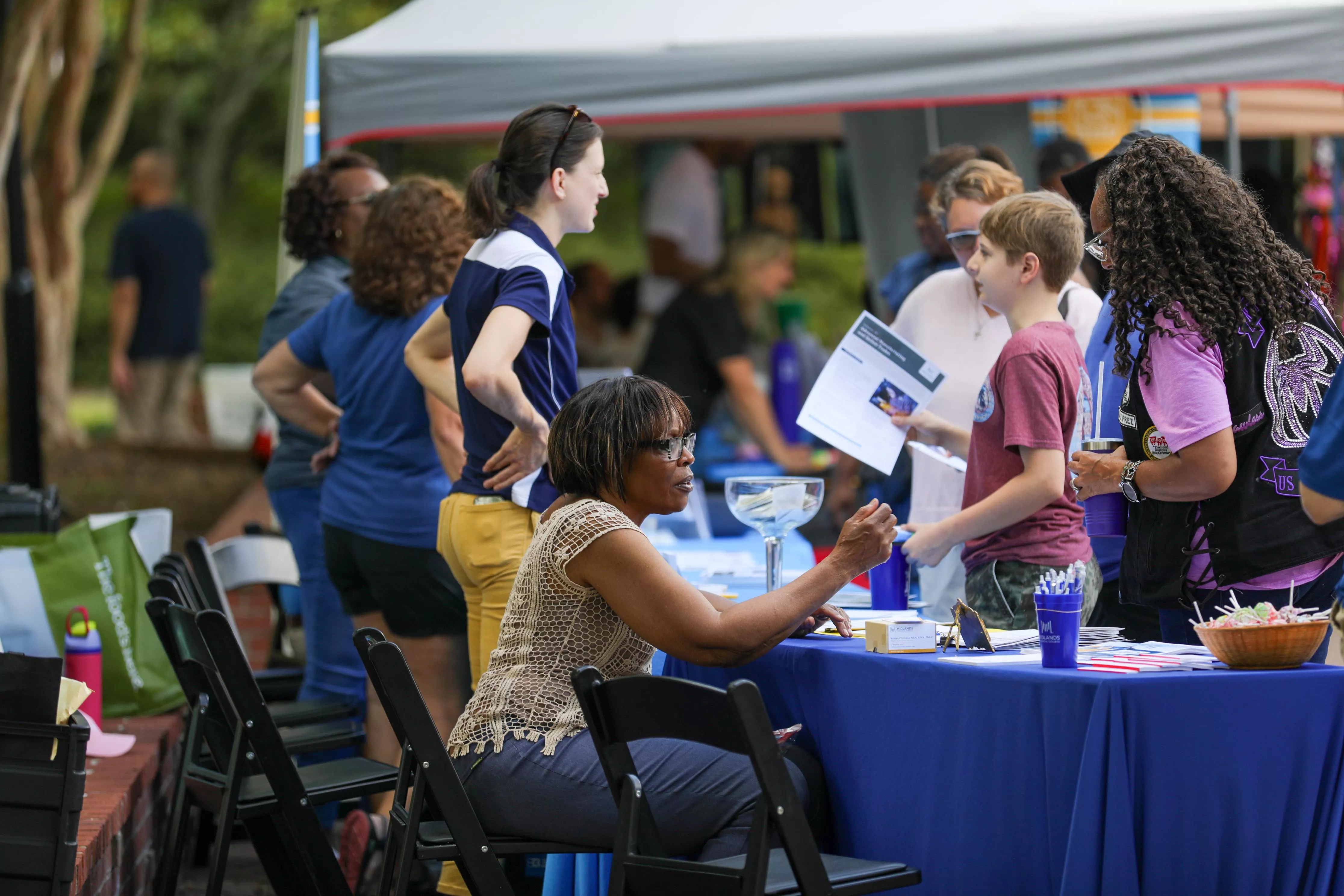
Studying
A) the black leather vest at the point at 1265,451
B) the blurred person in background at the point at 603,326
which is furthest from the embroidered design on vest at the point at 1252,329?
the blurred person in background at the point at 603,326

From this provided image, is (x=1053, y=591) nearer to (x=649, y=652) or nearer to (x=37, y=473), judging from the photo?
(x=649, y=652)

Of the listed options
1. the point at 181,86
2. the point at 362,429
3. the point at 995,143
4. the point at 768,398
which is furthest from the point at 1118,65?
the point at 181,86

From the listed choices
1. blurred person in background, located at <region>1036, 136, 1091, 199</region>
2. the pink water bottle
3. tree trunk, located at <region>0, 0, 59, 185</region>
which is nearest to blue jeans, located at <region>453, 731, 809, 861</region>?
the pink water bottle

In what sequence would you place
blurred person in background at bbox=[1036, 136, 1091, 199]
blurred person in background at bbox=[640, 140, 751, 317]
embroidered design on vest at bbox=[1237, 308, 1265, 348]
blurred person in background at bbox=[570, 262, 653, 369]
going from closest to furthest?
embroidered design on vest at bbox=[1237, 308, 1265, 348]
blurred person in background at bbox=[1036, 136, 1091, 199]
blurred person in background at bbox=[570, 262, 653, 369]
blurred person in background at bbox=[640, 140, 751, 317]

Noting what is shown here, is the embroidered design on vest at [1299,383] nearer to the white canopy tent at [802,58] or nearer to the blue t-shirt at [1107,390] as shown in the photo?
the blue t-shirt at [1107,390]

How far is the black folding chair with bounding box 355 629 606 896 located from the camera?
2.59m

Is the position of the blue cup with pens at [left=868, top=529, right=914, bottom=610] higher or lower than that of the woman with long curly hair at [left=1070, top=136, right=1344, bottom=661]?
lower

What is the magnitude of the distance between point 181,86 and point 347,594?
15676 millimetres

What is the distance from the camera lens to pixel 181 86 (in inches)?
713

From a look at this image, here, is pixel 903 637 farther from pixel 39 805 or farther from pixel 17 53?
pixel 17 53

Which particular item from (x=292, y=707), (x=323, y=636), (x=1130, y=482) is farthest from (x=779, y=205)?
(x=1130, y=482)

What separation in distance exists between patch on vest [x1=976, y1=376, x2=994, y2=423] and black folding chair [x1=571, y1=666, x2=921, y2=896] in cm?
97

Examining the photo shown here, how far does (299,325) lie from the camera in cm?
446

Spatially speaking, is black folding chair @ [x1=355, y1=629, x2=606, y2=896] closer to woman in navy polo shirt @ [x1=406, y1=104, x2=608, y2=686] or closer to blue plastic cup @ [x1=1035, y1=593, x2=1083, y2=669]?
woman in navy polo shirt @ [x1=406, y1=104, x2=608, y2=686]
